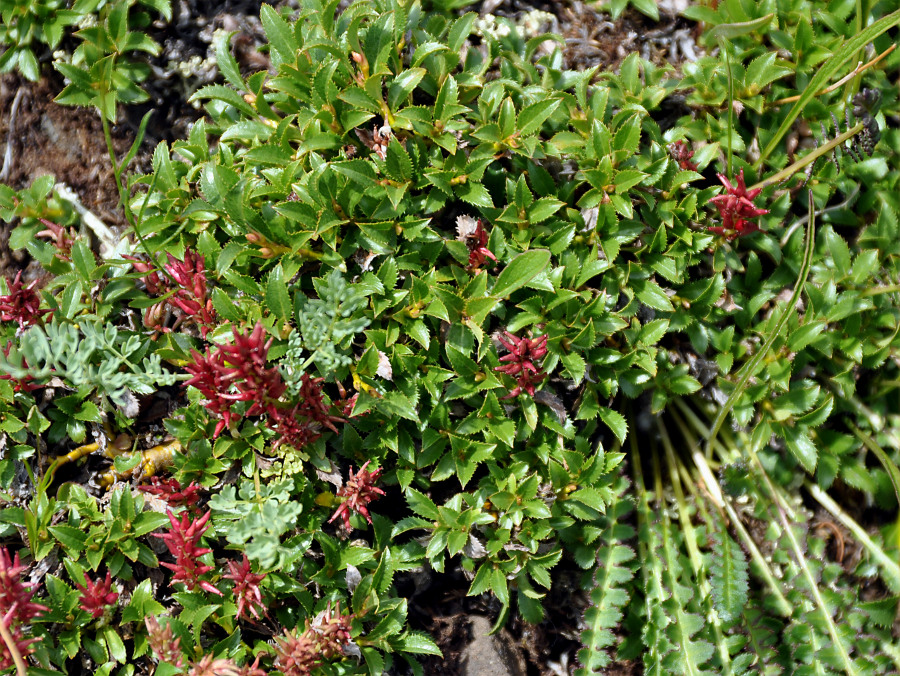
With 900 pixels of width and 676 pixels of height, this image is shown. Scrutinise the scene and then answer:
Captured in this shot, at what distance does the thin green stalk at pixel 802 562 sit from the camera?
9.61ft

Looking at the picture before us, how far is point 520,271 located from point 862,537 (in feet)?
6.63

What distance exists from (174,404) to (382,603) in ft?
4.16

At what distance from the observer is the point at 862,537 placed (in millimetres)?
3244

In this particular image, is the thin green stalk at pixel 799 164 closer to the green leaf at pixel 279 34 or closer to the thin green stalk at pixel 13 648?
the green leaf at pixel 279 34

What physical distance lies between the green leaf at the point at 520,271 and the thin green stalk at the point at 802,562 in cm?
127

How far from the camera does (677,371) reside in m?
3.14

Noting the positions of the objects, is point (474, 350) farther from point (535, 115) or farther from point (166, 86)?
point (166, 86)

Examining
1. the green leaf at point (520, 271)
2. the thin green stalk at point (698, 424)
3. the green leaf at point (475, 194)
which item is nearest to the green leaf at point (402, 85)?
the green leaf at point (475, 194)

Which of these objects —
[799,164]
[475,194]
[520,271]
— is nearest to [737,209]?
[799,164]

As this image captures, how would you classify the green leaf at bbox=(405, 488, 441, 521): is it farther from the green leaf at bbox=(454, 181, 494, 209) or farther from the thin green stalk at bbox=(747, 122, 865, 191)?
the thin green stalk at bbox=(747, 122, 865, 191)

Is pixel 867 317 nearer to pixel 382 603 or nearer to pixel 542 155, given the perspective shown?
pixel 542 155

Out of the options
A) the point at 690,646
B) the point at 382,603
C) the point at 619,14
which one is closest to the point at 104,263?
the point at 382,603

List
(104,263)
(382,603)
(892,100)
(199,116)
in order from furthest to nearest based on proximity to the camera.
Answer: (199,116), (892,100), (104,263), (382,603)

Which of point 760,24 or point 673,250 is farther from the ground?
point 760,24
